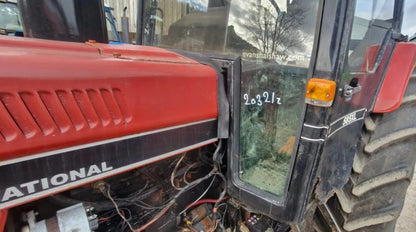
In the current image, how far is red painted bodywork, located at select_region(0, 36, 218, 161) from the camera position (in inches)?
23.2

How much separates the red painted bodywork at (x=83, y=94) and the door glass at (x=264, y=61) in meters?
0.25

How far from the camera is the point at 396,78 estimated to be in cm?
121

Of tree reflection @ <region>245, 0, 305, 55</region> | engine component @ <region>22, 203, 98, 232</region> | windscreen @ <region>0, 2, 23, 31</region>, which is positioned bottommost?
engine component @ <region>22, 203, 98, 232</region>

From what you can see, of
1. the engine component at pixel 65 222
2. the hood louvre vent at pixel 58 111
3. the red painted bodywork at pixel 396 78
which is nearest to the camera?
the hood louvre vent at pixel 58 111

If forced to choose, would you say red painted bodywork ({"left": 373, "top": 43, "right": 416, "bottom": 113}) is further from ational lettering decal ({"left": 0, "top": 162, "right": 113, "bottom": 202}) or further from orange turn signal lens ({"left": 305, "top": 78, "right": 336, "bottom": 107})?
ational lettering decal ({"left": 0, "top": 162, "right": 113, "bottom": 202})

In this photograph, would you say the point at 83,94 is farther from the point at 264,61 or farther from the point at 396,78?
the point at 396,78

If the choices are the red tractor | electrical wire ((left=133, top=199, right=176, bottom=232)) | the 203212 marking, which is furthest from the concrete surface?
electrical wire ((left=133, top=199, right=176, bottom=232))

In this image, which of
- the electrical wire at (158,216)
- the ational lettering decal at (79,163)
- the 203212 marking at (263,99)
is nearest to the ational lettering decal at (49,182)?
the ational lettering decal at (79,163)

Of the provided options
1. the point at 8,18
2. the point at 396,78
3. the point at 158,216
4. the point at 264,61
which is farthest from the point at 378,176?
the point at 8,18

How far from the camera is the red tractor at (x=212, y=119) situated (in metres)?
0.66

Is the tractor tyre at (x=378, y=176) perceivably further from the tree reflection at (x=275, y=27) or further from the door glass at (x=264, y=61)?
the tree reflection at (x=275, y=27)

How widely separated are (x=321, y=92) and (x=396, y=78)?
0.73 m

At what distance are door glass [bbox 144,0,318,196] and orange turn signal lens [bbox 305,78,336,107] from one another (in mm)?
126

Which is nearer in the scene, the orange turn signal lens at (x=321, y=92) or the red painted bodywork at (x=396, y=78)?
the orange turn signal lens at (x=321, y=92)
